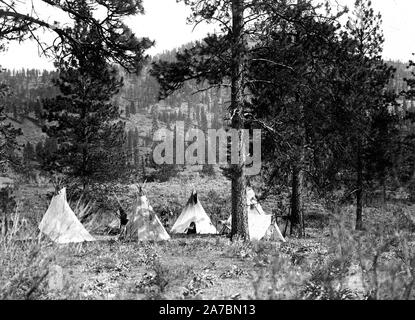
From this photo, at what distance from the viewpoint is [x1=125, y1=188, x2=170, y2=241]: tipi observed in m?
16.4

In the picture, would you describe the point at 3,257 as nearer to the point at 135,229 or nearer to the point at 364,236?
the point at 364,236

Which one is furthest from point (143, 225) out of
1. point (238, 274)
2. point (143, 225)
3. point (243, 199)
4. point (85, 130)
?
point (85, 130)

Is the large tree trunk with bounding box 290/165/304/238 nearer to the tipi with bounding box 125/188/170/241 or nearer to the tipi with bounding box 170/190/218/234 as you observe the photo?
the tipi with bounding box 125/188/170/241

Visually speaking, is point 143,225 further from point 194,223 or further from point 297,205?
point 194,223

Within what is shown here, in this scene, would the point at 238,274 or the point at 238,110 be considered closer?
the point at 238,274

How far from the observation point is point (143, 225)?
16.7m

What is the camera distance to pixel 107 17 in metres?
9.01

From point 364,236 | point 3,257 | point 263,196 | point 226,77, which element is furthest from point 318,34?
point 3,257

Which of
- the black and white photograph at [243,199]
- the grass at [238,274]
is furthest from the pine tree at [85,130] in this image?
the grass at [238,274]

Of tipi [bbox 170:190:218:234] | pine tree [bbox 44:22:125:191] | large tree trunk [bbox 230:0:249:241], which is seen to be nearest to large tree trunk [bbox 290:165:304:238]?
tipi [bbox 170:190:218:234]

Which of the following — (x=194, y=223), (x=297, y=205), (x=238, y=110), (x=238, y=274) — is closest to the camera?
(x=238, y=274)

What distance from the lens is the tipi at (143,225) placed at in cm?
1638

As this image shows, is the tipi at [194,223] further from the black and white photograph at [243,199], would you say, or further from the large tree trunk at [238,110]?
the large tree trunk at [238,110]

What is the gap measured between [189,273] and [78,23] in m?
5.72
